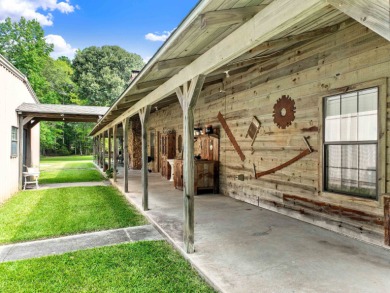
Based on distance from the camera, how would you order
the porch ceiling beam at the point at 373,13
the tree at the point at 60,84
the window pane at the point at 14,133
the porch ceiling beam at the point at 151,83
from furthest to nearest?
the tree at the point at 60,84
the window pane at the point at 14,133
the porch ceiling beam at the point at 151,83
the porch ceiling beam at the point at 373,13

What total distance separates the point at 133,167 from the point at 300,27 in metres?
12.7

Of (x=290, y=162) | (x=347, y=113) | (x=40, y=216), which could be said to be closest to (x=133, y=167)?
(x=40, y=216)

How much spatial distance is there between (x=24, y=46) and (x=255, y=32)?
26834 mm

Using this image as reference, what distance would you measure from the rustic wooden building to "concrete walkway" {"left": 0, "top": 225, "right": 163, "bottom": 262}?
1.22 meters

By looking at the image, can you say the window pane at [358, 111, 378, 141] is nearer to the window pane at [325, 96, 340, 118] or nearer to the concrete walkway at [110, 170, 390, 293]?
the window pane at [325, 96, 340, 118]

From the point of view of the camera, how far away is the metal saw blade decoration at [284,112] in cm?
481

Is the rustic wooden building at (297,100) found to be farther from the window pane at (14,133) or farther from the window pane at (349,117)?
the window pane at (14,133)

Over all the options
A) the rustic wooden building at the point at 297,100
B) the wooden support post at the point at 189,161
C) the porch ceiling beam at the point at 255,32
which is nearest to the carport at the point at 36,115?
the rustic wooden building at the point at 297,100

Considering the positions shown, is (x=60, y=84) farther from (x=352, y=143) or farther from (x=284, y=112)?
(x=352, y=143)

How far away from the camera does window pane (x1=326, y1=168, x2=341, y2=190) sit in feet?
13.1

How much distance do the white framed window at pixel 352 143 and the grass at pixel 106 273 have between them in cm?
255

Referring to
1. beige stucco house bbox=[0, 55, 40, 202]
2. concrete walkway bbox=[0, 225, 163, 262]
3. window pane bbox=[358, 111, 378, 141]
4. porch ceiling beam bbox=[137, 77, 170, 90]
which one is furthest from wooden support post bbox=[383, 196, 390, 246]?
beige stucco house bbox=[0, 55, 40, 202]

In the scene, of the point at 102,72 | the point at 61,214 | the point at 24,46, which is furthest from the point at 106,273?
the point at 102,72

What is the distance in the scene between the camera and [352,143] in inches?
150
